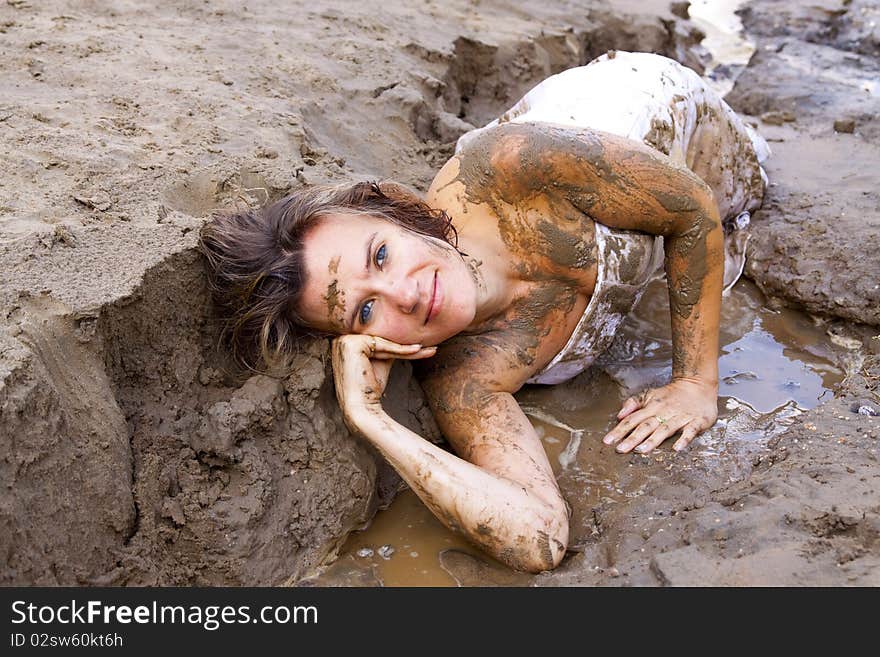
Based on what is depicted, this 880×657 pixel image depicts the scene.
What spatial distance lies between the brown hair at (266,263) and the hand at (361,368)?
18 centimetres

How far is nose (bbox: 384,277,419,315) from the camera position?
238cm

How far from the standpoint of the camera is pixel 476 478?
2.37 metres

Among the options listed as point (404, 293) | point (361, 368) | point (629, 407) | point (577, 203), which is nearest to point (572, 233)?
point (577, 203)

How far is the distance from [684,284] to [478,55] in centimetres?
247

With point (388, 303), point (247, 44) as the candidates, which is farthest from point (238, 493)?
point (247, 44)

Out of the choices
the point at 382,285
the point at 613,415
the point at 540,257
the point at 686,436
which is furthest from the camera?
the point at 613,415

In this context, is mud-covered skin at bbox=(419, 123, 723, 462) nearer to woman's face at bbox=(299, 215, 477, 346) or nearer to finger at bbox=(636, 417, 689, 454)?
finger at bbox=(636, 417, 689, 454)

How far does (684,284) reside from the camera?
2.88 meters

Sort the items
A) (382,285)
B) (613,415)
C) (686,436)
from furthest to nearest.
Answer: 1. (613,415)
2. (686,436)
3. (382,285)

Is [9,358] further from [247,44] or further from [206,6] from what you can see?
[206,6]

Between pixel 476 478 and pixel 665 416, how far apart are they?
2.57 feet

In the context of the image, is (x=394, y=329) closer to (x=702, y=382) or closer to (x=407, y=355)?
(x=407, y=355)

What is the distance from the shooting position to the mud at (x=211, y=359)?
2.05 m

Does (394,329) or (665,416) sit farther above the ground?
(394,329)
